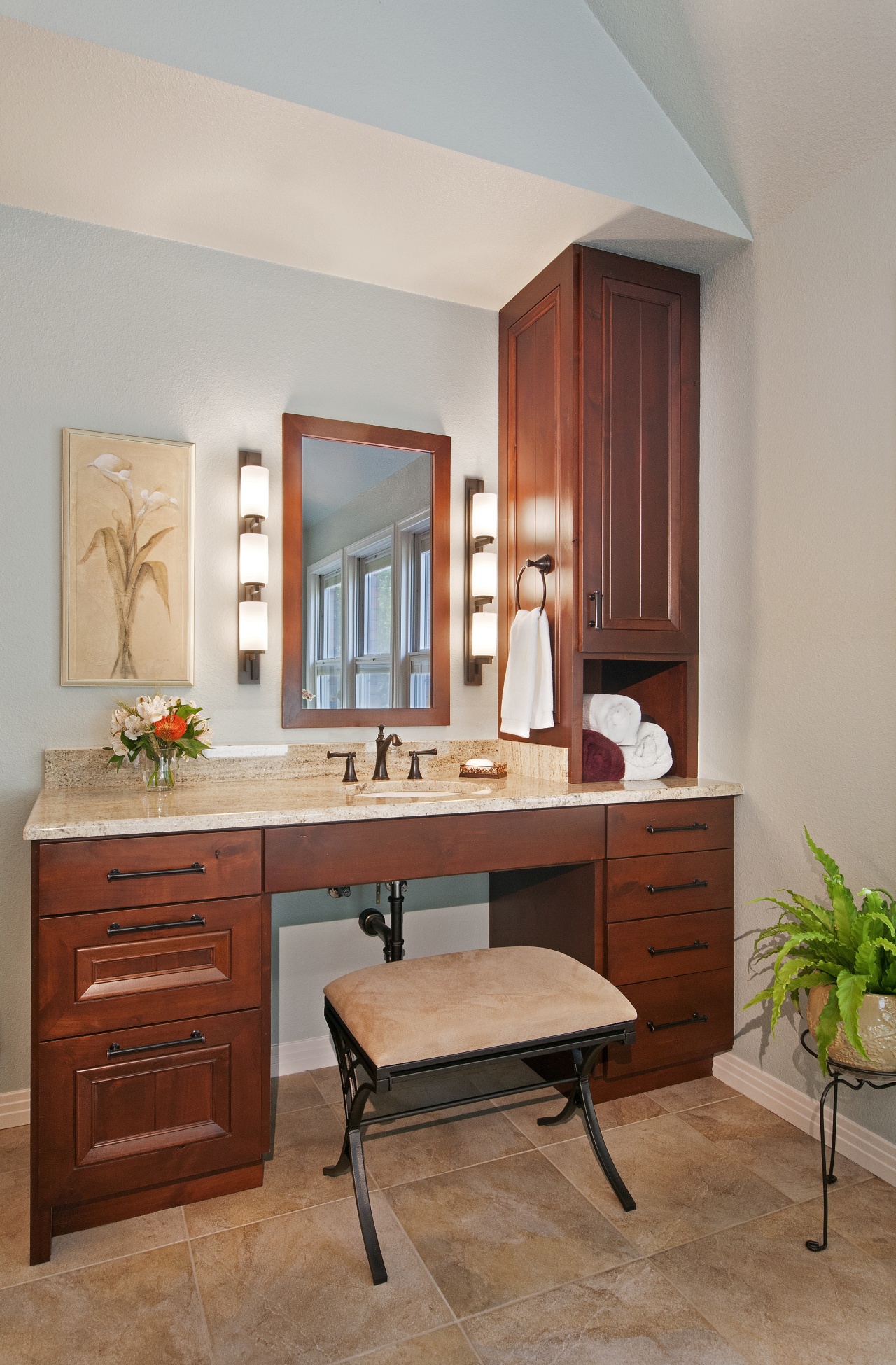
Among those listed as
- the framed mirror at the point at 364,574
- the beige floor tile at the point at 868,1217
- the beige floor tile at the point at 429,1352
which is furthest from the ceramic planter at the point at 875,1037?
the framed mirror at the point at 364,574

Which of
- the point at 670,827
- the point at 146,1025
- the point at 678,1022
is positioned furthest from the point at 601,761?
the point at 146,1025

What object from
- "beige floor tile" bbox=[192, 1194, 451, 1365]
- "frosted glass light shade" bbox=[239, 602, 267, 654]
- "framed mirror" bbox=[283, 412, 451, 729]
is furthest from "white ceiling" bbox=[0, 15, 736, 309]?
"beige floor tile" bbox=[192, 1194, 451, 1365]

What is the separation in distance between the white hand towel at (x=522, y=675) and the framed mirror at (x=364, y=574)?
0.79 feet

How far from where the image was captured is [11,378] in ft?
7.51

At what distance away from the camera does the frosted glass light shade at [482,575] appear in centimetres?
283

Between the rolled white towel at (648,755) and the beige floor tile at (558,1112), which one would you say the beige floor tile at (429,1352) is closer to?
the beige floor tile at (558,1112)

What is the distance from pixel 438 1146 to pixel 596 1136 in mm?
449

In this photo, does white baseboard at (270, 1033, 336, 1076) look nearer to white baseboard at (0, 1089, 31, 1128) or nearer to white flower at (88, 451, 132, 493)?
white baseboard at (0, 1089, 31, 1128)

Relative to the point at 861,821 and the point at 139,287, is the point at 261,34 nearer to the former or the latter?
the point at 139,287

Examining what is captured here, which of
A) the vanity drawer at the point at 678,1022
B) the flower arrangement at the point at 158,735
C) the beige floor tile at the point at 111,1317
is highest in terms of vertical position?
the flower arrangement at the point at 158,735

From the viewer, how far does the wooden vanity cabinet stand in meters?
1.72

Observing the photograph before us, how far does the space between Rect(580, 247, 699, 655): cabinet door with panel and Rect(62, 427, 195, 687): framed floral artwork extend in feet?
3.87

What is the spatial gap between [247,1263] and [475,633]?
1.81 meters

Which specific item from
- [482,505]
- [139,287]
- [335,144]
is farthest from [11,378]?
[482,505]
